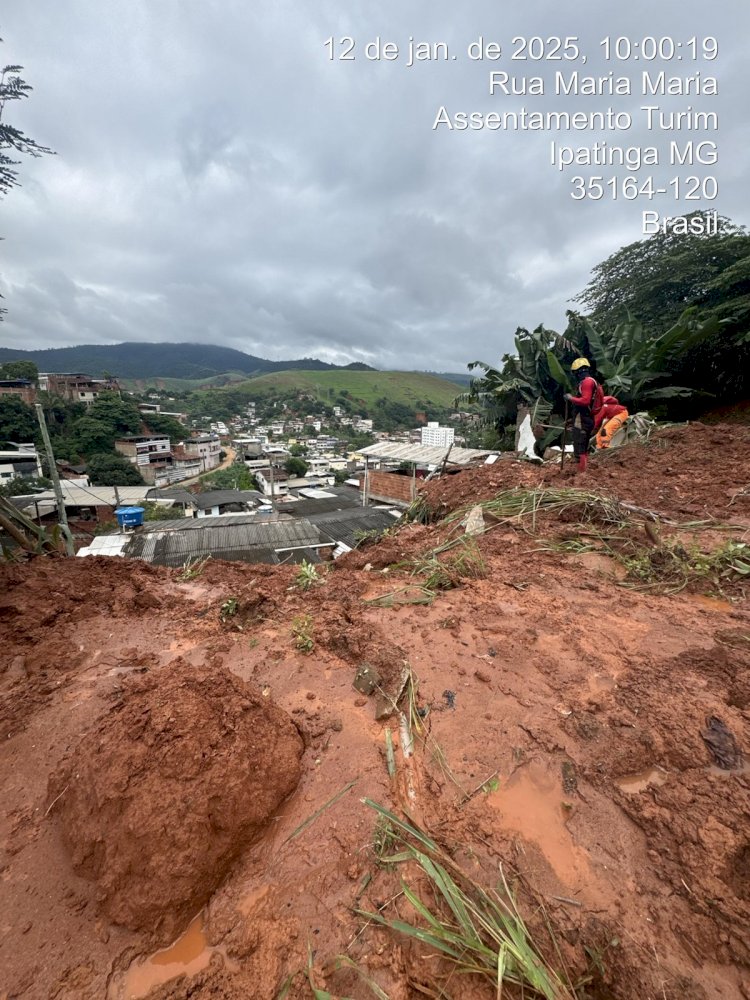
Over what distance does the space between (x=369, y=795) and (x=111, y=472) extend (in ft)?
127

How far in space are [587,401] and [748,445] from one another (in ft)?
9.27

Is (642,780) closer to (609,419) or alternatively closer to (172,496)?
(609,419)

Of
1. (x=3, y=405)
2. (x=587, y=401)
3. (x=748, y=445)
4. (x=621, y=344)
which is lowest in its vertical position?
(x=3, y=405)

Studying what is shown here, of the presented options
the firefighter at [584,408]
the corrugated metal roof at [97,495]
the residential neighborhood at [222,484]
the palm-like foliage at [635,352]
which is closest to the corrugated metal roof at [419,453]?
the residential neighborhood at [222,484]

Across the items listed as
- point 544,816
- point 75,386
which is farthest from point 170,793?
point 75,386

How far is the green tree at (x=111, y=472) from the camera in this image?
33.0 m

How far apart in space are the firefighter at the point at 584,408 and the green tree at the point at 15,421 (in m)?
43.5

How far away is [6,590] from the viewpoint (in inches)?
136

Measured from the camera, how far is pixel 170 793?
5.23ft

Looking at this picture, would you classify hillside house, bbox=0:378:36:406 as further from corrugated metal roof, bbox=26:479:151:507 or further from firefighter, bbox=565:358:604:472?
firefighter, bbox=565:358:604:472

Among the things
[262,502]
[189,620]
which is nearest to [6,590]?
[189,620]

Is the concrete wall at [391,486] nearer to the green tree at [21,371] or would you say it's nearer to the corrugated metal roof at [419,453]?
the corrugated metal roof at [419,453]

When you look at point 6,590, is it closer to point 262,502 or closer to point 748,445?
A: point 748,445

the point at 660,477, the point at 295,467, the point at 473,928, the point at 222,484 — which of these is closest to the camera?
the point at 473,928
